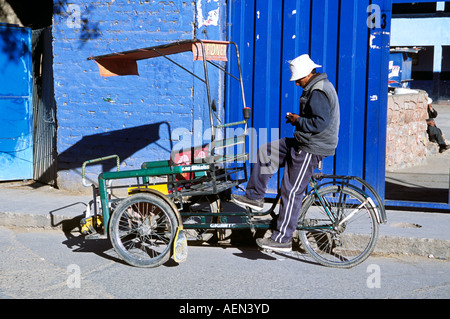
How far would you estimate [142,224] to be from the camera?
213 inches

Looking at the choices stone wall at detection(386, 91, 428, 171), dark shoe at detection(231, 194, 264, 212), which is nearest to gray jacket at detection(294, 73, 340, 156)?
dark shoe at detection(231, 194, 264, 212)

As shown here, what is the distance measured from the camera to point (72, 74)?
26.3 ft

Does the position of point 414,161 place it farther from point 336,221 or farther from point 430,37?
point 430,37

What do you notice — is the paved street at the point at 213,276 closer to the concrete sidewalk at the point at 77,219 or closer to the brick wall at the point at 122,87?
the concrete sidewalk at the point at 77,219

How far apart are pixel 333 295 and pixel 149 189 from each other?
1870mm

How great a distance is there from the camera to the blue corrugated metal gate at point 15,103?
28.2 feet

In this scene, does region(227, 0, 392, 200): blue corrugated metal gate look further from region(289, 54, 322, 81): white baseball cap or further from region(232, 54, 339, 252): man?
region(289, 54, 322, 81): white baseball cap

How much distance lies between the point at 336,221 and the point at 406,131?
20.5 feet

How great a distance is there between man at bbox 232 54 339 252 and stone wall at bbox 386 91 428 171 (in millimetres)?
5361

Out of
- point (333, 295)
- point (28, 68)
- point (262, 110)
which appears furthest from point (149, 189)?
point (28, 68)

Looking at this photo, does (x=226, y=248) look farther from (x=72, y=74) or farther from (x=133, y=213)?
(x=72, y=74)

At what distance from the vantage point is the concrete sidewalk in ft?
18.7
